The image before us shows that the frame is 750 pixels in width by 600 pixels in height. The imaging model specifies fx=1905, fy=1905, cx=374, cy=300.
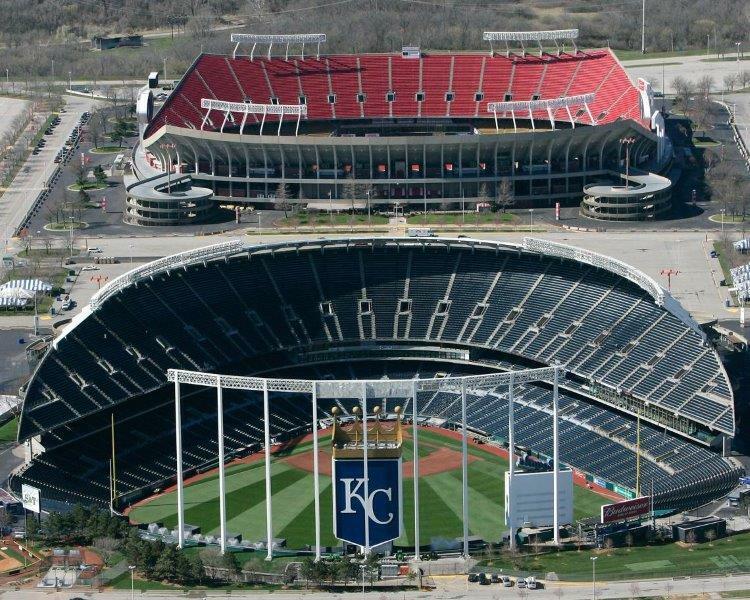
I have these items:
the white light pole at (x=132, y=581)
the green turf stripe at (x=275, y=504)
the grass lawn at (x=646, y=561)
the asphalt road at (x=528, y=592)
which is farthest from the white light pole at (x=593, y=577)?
the white light pole at (x=132, y=581)

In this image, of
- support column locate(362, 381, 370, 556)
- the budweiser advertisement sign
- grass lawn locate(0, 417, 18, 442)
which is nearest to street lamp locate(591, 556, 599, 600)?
the budweiser advertisement sign

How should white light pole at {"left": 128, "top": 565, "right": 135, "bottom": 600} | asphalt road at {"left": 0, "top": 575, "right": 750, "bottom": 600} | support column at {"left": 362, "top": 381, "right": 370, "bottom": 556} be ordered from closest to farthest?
asphalt road at {"left": 0, "top": 575, "right": 750, "bottom": 600} < white light pole at {"left": 128, "top": 565, "right": 135, "bottom": 600} < support column at {"left": 362, "top": 381, "right": 370, "bottom": 556}

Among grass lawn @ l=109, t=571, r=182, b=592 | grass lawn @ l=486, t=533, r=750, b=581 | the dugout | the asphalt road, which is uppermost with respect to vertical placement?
the dugout

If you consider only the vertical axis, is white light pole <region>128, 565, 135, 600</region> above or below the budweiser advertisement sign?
below

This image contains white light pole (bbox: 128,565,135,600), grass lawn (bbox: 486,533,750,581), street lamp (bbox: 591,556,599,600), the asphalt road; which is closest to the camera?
street lamp (bbox: 591,556,599,600)

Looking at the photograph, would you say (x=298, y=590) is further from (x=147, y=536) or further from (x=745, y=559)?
(x=745, y=559)

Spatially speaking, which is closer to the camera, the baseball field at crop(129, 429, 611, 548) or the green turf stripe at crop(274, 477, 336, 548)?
the green turf stripe at crop(274, 477, 336, 548)

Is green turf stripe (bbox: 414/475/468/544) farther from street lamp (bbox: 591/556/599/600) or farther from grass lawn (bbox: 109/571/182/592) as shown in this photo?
grass lawn (bbox: 109/571/182/592)

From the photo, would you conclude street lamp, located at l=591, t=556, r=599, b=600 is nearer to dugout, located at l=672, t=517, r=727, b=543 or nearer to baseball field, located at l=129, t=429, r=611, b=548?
dugout, located at l=672, t=517, r=727, b=543
